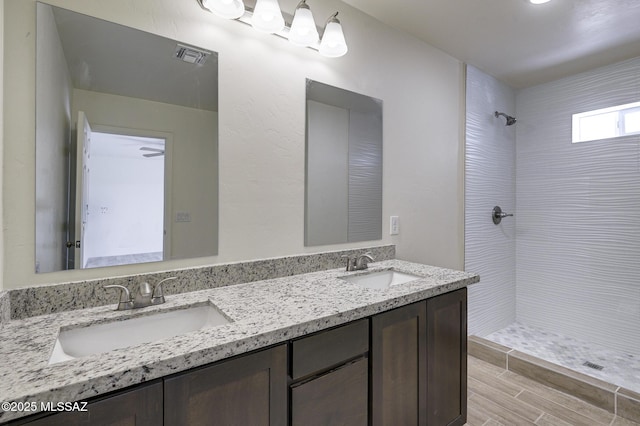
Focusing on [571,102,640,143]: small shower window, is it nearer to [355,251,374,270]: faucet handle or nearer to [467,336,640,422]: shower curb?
[467,336,640,422]: shower curb

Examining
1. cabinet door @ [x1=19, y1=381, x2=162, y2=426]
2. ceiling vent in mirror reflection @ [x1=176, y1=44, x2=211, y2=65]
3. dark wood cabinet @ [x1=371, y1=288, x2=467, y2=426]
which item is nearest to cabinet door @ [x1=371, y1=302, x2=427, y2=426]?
dark wood cabinet @ [x1=371, y1=288, x2=467, y2=426]

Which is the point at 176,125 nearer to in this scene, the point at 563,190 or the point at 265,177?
the point at 265,177

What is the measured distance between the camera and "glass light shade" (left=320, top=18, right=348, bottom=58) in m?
1.55

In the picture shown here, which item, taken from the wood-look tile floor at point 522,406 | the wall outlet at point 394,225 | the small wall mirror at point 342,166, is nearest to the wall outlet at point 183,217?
the small wall mirror at point 342,166

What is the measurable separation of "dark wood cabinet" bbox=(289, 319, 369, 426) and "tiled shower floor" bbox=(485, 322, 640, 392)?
80.2 inches

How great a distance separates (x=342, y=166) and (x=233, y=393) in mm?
1256

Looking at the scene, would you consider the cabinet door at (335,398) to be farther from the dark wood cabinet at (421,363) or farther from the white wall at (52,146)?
the white wall at (52,146)

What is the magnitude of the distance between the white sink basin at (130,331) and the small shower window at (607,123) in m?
3.25

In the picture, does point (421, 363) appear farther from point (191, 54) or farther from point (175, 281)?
point (191, 54)

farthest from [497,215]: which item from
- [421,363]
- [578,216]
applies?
[421,363]

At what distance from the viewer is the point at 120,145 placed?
44.5 inches

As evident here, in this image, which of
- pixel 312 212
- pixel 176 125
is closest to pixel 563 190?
→ pixel 312 212

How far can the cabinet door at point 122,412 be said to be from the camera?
60cm

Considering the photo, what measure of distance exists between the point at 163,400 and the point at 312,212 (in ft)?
3.51
